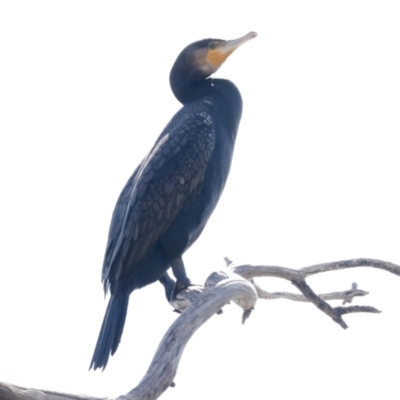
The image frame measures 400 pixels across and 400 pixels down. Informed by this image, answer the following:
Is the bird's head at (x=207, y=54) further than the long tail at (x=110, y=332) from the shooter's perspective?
Yes

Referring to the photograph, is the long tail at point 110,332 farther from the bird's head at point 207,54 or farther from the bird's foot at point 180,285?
the bird's head at point 207,54

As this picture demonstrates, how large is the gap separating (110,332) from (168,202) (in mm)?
772

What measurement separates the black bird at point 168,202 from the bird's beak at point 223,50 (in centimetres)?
27

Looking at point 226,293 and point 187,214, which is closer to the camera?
point 226,293

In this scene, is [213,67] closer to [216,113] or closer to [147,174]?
[216,113]

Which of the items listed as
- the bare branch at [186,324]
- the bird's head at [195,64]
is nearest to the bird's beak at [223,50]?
the bird's head at [195,64]

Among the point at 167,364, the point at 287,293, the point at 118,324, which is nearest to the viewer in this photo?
the point at 167,364

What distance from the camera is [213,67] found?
5910 mm

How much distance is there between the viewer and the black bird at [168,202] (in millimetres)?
5035

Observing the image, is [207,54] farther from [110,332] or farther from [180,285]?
[110,332]

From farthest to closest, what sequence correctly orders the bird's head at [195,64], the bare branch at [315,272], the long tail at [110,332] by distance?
the bird's head at [195,64] < the bare branch at [315,272] < the long tail at [110,332]

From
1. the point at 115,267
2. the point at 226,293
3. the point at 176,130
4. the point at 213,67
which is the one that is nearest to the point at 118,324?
the point at 115,267

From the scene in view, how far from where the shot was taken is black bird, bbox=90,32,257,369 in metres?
5.04

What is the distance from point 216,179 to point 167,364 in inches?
72.5
